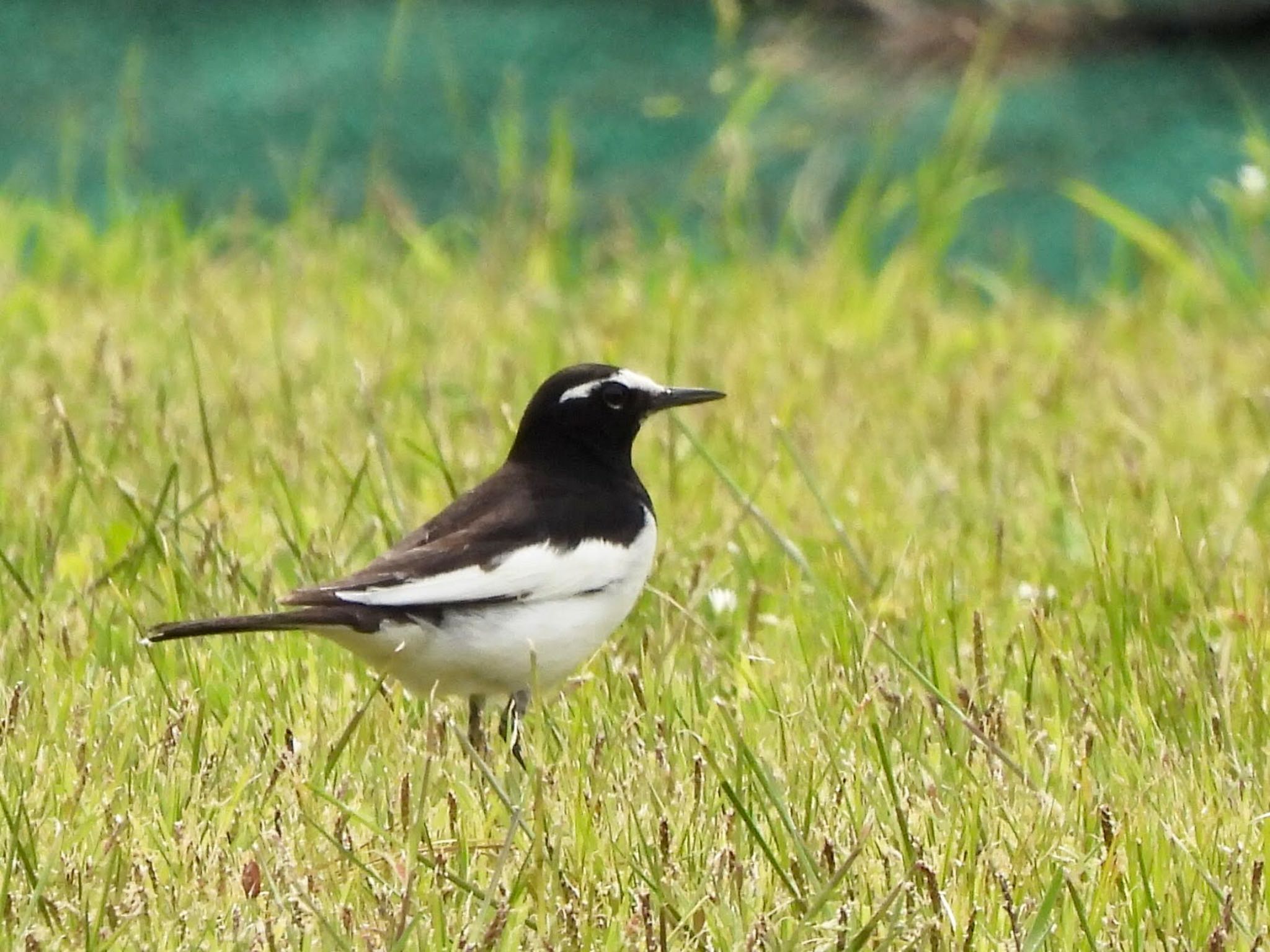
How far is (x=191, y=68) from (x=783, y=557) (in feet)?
17.2

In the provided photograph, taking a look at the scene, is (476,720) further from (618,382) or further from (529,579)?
(618,382)

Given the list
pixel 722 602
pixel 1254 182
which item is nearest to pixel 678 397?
pixel 722 602

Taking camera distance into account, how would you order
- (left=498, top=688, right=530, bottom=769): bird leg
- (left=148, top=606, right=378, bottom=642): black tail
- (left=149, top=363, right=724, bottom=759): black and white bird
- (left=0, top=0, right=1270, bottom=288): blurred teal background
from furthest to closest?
(left=0, top=0, right=1270, bottom=288): blurred teal background < (left=498, top=688, right=530, bottom=769): bird leg < (left=149, top=363, right=724, bottom=759): black and white bird < (left=148, top=606, right=378, bottom=642): black tail

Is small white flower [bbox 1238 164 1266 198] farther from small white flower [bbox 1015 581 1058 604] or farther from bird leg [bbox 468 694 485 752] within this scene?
bird leg [bbox 468 694 485 752]

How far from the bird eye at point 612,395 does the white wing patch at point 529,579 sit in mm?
437

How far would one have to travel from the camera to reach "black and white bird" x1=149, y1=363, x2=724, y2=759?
3.87 m

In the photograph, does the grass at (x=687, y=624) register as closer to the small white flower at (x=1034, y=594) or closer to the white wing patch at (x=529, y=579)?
the small white flower at (x=1034, y=594)

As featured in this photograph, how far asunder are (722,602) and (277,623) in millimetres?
1241

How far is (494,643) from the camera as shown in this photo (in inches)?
156

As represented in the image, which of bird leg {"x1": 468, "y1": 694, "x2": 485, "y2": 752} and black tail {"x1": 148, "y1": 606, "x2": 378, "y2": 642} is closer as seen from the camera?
black tail {"x1": 148, "y1": 606, "x2": 378, "y2": 642}

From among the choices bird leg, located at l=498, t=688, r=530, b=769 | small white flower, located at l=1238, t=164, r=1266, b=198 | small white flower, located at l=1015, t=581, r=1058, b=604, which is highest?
bird leg, located at l=498, t=688, r=530, b=769

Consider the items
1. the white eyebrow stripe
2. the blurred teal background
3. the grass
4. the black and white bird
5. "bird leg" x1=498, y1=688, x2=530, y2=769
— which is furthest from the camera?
the blurred teal background

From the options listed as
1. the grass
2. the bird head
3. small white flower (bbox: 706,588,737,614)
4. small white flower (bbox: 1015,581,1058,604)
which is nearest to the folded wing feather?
the grass

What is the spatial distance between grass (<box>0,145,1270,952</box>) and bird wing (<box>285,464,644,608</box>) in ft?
0.69
